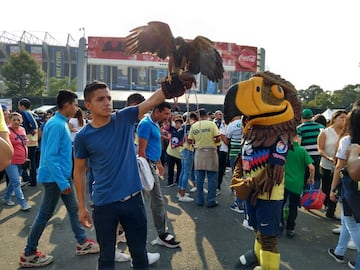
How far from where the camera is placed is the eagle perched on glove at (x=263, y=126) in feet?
9.72

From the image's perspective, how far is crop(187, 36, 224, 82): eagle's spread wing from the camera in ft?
7.76

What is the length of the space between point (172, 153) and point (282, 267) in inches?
169

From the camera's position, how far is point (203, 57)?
2.43 metres

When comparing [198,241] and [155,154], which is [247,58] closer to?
[155,154]

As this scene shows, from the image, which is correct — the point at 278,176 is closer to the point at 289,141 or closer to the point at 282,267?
the point at 289,141

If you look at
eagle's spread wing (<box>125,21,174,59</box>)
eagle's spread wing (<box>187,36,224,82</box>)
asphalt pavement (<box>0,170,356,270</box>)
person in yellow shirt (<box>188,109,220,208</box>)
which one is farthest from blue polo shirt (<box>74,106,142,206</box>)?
person in yellow shirt (<box>188,109,220,208</box>)

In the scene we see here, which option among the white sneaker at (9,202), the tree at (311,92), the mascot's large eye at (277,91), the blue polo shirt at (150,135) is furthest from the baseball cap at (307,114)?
the tree at (311,92)

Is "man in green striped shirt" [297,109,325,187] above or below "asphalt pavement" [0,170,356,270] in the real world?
above

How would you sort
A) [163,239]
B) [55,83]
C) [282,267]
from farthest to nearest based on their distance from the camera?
[55,83]
[163,239]
[282,267]

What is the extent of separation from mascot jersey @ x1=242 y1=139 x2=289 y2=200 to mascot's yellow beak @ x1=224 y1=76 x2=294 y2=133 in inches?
9.1

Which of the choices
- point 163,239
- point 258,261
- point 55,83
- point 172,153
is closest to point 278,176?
point 258,261

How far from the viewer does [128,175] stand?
253cm

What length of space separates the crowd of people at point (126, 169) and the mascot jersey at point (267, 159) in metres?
0.29

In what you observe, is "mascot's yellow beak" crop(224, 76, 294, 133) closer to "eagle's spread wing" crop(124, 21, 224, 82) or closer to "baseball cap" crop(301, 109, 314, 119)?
"eagle's spread wing" crop(124, 21, 224, 82)
